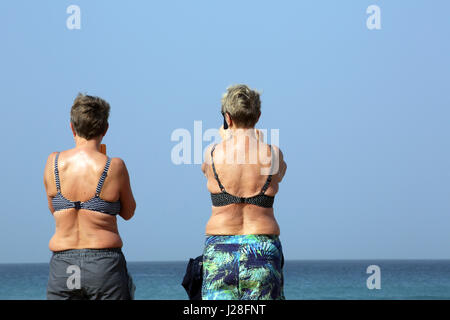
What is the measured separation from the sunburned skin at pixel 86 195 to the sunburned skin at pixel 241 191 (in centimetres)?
59

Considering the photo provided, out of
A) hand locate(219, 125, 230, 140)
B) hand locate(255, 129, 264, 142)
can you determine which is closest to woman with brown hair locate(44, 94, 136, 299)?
hand locate(219, 125, 230, 140)

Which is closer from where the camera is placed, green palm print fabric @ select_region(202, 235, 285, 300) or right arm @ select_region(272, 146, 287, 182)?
green palm print fabric @ select_region(202, 235, 285, 300)

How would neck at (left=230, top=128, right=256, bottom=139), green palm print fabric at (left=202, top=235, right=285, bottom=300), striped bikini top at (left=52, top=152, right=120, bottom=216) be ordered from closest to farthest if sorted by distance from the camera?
green palm print fabric at (left=202, top=235, right=285, bottom=300)
striped bikini top at (left=52, top=152, right=120, bottom=216)
neck at (left=230, top=128, right=256, bottom=139)

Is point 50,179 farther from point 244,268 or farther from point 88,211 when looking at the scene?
point 244,268

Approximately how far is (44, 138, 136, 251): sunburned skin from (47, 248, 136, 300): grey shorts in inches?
2.4

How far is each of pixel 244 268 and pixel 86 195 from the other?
1149mm

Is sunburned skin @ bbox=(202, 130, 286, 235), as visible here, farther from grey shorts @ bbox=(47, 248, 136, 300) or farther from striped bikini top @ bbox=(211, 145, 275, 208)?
grey shorts @ bbox=(47, 248, 136, 300)

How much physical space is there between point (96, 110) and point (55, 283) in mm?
1173

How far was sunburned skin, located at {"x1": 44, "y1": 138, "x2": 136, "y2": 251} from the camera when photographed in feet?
15.4

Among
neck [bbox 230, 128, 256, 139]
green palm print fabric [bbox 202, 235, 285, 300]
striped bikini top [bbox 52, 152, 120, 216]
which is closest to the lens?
green palm print fabric [bbox 202, 235, 285, 300]

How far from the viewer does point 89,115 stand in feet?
15.6
